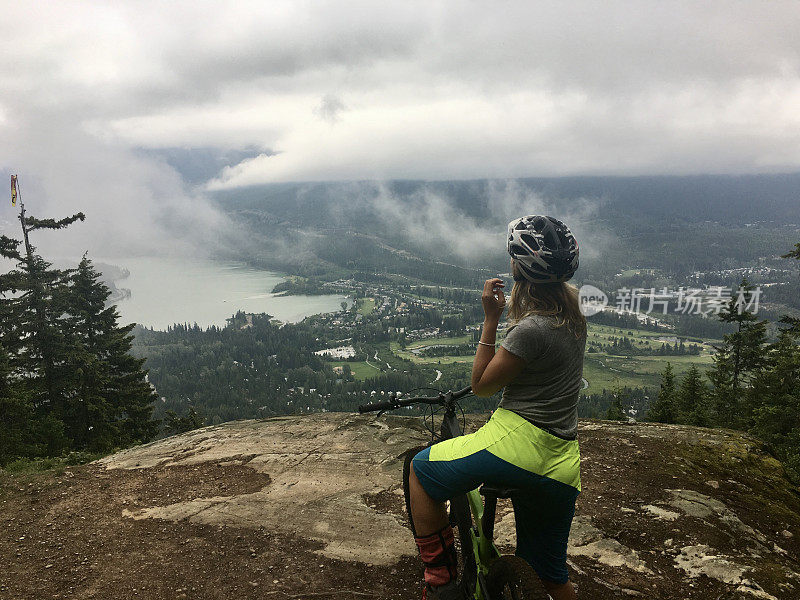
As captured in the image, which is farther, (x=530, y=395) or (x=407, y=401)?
(x=407, y=401)

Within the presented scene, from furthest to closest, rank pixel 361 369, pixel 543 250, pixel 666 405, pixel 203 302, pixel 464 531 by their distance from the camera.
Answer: pixel 203 302
pixel 361 369
pixel 666 405
pixel 464 531
pixel 543 250

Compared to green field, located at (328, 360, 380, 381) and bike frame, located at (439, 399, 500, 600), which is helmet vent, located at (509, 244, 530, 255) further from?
green field, located at (328, 360, 380, 381)

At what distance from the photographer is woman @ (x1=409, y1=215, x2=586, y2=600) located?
99.0 inches

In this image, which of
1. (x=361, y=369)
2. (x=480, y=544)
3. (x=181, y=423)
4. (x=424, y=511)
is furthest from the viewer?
(x=361, y=369)

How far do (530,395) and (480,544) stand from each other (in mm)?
1165

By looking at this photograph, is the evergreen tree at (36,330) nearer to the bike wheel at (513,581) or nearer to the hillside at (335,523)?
the hillside at (335,523)

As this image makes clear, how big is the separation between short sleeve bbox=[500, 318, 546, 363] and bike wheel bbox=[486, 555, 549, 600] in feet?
3.84

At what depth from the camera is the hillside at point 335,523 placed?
14.0 feet

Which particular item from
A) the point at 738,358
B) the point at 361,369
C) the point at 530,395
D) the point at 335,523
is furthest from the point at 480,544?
the point at 361,369

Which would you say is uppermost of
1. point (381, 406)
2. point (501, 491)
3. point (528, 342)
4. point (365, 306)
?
point (528, 342)

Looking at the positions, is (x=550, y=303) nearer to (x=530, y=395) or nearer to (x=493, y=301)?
(x=493, y=301)

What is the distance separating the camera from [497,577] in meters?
2.73

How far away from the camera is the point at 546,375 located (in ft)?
8.46

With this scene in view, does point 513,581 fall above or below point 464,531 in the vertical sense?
above
